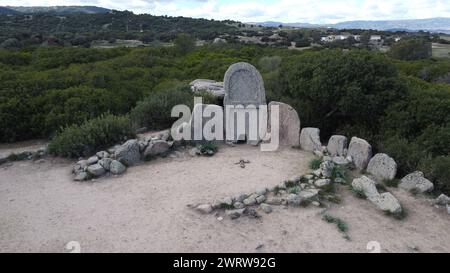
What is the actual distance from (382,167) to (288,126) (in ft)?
8.91

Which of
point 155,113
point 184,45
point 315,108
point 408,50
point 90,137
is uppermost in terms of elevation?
point 184,45

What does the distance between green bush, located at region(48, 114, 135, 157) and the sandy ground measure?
0.87 meters

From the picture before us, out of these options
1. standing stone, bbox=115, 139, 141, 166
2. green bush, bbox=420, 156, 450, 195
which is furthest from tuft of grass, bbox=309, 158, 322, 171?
standing stone, bbox=115, 139, 141, 166

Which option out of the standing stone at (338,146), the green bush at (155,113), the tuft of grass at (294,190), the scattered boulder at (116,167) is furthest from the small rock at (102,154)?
the standing stone at (338,146)

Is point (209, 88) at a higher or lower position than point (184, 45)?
lower

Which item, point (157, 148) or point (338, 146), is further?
point (157, 148)

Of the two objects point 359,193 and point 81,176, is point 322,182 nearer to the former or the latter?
point 359,193

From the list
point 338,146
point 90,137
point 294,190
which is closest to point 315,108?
point 338,146

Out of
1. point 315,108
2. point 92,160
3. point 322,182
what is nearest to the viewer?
point 322,182

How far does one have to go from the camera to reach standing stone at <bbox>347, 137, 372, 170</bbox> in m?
8.40

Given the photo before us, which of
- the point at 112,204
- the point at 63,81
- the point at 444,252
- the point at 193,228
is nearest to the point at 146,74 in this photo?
the point at 63,81

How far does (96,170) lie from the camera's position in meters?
8.02

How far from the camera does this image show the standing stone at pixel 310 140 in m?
9.45

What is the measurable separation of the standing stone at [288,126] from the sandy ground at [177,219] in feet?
5.08
